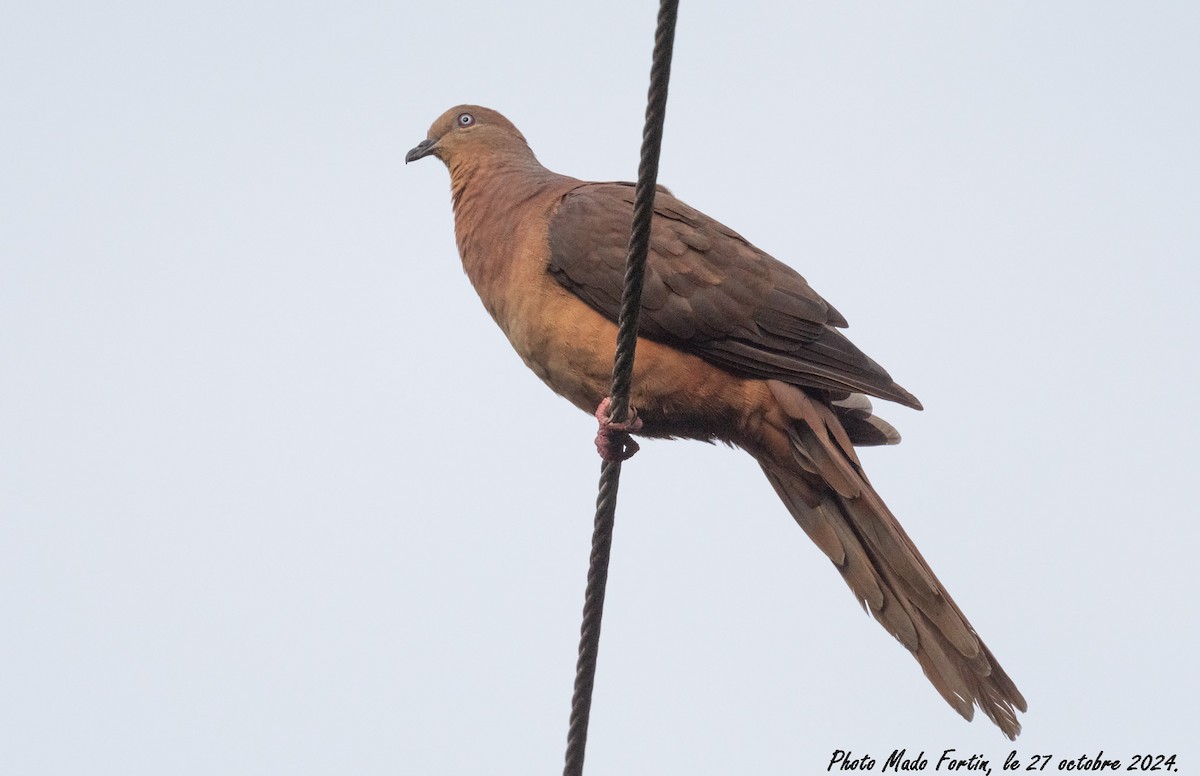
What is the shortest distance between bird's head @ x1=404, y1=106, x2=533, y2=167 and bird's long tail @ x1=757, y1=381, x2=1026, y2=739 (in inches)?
80.7

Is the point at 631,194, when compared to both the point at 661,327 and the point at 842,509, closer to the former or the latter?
the point at 661,327

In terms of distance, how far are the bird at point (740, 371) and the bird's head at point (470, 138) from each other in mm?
1047

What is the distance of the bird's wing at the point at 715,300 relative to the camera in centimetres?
434

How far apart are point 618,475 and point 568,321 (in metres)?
0.94

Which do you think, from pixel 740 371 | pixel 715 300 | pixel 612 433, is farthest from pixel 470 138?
pixel 612 433

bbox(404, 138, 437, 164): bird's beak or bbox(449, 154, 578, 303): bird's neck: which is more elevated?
bbox(404, 138, 437, 164): bird's beak

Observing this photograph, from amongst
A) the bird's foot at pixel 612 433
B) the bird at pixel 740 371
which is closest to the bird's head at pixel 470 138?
the bird at pixel 740 371

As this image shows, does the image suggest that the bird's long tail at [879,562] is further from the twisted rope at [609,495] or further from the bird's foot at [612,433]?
the twisted rope at [609,495]

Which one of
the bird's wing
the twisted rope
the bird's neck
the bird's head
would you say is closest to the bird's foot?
the bird's wing

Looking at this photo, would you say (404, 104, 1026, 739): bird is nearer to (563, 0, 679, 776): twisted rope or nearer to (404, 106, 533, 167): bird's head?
(563, 0, 679, 776): twisted rope

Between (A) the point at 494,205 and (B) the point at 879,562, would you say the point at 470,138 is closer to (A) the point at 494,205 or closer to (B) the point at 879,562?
(A) the point at 494,205

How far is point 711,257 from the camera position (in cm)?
457

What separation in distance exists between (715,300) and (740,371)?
0.27 m

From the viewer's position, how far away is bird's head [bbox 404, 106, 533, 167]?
18.5 ft
